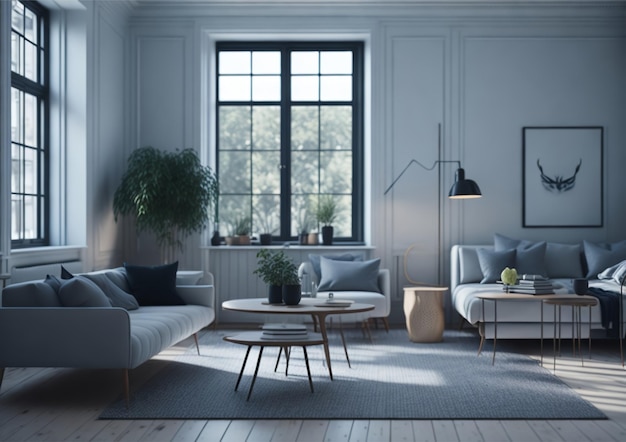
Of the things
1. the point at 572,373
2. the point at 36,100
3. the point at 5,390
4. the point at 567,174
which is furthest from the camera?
the point at 567,174

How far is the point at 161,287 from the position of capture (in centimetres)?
580

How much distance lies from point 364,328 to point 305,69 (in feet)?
9.46

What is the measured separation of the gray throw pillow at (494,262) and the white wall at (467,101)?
64cm

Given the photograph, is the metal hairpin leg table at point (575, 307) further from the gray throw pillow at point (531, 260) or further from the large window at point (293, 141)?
the large window at point (293, 141)

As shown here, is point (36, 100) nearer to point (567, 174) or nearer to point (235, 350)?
point (235, 350)

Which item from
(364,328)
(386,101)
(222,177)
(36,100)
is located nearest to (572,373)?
(364,328)

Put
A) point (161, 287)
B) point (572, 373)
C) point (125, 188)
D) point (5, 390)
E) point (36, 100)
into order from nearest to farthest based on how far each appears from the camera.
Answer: point (5, 390)
point (572, 373)
point (161, 287)
point (36, 100)
point (125, 188)

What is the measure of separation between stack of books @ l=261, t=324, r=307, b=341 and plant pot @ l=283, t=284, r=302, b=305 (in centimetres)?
53

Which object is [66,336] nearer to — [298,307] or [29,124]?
[298,307]

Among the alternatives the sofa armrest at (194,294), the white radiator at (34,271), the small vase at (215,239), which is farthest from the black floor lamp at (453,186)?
the white radiator at (34,271)

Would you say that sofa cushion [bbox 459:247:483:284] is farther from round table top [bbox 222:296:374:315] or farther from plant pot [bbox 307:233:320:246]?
round table top [bbox 222:296:374:315]

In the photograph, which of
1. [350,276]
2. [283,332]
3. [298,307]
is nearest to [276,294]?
[298,307]

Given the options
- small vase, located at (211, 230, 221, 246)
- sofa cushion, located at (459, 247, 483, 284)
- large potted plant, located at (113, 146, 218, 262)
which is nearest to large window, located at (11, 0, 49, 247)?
large potted plant, located at (113, 146, 218, 262)

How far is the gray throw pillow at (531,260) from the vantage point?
268 inches
